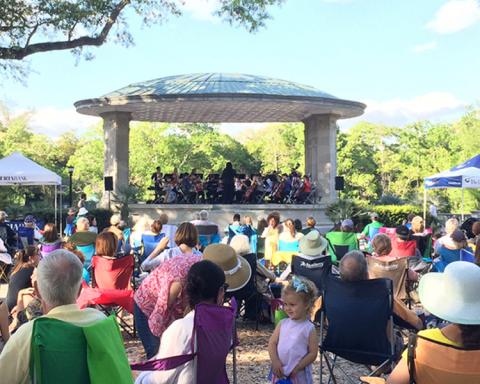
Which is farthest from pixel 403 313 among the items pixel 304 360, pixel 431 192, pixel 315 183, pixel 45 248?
pixel 431 192

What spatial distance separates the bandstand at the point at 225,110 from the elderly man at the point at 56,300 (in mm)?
17039

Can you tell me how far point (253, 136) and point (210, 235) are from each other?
59798mm

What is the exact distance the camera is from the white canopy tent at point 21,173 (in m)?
13.2

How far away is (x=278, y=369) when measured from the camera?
3.38m

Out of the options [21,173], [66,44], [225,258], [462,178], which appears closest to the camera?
[225,258]

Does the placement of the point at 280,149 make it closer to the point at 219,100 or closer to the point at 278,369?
the point at 219,100

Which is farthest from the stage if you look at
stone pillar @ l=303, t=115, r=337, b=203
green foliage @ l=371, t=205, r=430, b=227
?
green foliage @ l=371, t=205, r=430, b=227

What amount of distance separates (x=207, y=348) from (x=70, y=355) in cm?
80

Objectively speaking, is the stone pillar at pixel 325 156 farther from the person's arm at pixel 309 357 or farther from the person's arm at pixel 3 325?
the person's arm at pixel 3 325

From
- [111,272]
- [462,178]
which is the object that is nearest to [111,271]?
[111,272]

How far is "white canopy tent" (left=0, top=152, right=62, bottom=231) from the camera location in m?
13.2

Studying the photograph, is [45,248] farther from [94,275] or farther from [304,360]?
[304,360]

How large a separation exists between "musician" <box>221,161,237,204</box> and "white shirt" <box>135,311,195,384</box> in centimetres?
1826

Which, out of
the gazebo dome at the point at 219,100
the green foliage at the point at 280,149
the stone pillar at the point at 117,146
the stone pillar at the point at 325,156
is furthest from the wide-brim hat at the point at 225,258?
the green foliage at the point at 280,149
